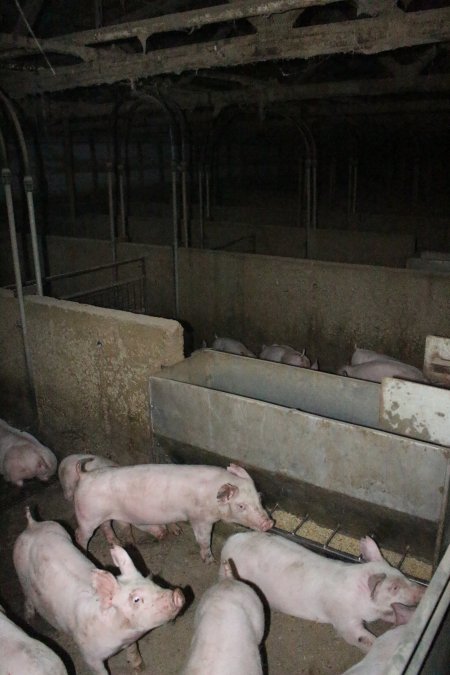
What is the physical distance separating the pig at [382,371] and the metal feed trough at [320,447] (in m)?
0.77

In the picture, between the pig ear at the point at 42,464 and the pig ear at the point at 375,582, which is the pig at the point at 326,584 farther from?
the pig ear at the point at 42,464

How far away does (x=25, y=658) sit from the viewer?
2379 mm

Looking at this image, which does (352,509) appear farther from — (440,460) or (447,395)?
(447,395)

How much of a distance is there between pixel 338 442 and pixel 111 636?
1.55 m

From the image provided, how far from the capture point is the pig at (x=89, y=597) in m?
2.58

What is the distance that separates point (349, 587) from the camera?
2828 millimetres

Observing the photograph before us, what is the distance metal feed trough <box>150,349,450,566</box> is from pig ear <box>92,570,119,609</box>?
1.28 metres

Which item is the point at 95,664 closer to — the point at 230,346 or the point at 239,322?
the point at 230,346

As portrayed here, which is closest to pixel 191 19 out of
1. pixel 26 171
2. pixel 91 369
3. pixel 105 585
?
pixel 26 171

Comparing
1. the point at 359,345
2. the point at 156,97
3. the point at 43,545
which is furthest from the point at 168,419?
the point at 156,97

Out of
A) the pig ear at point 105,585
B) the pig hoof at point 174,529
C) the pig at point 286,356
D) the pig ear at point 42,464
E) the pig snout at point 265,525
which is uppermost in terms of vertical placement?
the pig at point 286,356

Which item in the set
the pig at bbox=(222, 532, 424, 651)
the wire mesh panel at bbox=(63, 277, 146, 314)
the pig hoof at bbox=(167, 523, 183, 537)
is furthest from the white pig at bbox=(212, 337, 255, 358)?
the pig at bbox=(222, 532, 424, 651)

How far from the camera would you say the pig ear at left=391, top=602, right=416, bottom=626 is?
2539mm

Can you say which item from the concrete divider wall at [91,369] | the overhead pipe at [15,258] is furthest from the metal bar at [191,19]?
the concrete divider wall at [91,369]
